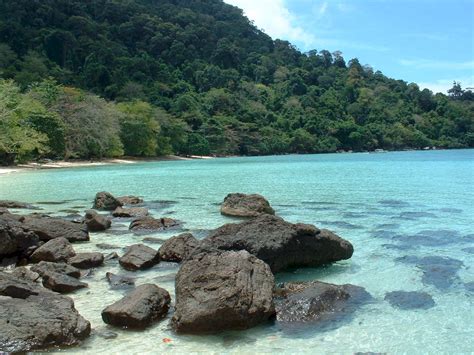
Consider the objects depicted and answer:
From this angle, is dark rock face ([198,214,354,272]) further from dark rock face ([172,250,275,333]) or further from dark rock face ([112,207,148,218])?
dark rock face ([112,207,148,218])

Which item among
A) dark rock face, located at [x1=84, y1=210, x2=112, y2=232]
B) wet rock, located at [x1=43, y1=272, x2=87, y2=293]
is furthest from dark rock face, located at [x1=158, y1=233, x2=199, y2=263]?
dark rock face, located at [x1=84, y1=210, x2=112, y2=232]

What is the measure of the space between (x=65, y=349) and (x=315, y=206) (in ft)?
45.4

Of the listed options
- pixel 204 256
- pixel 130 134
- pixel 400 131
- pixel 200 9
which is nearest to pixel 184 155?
pixel 130 134

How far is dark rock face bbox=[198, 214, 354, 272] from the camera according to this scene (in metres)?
8.44

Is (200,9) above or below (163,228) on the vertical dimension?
above

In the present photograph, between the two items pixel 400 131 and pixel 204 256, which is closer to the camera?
pixel 204 256

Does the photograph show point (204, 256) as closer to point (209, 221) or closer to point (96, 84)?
point (209, 221)

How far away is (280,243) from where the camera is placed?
8547mm

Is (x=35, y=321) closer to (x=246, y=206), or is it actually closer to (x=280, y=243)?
(x=280, y=243)

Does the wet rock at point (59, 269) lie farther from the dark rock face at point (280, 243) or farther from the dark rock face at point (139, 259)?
the dark rock face at point (280, 243)

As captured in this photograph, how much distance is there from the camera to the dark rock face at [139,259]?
8.79 meters

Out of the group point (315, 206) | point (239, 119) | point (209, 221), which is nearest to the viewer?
point (209, 221)

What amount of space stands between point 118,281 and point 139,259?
1.04m

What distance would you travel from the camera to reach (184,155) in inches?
3078
